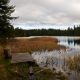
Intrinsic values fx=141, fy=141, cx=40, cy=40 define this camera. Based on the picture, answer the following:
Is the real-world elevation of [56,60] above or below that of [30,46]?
below

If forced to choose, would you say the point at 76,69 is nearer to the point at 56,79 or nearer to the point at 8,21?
the point at 56,79

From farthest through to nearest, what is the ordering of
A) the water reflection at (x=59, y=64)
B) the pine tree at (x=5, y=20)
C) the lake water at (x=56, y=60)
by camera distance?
the pine tree at (x=5, y=20) → the lake water at (x=56, y=60) → the water reflection at (x=59, y=64)

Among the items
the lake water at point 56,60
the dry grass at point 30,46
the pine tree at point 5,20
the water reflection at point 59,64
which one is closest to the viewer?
the water reflection at point 59,64

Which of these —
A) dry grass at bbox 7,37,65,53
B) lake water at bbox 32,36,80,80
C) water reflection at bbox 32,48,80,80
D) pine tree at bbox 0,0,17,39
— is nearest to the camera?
water reflection at bbox 32,48,80,80

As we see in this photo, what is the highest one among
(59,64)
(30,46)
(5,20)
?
(5,20)

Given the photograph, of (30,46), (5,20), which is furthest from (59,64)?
(5,20)

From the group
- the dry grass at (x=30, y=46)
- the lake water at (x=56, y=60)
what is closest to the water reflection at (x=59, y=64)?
the lake water at (x=56, y=60)

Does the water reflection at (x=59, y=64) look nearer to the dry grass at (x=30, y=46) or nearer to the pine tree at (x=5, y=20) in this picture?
the dry grass at (x=30, y=46)

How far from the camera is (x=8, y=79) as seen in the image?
7.21m

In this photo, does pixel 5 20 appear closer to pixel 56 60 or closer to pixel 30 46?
pixel 30 46

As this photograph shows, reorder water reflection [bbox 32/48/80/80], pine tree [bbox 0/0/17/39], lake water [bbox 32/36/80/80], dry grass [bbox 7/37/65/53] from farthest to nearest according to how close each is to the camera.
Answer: pine tree [bbox 0/0/17/39] < dry grass [bbox 7/37/65/53] < lake water [bbox 32/36/80/80] < water reflection [bbox 32/48/80/80]

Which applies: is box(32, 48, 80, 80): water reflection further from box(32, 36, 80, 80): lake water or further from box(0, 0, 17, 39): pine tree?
box(0, 0, 17, 39): pine tree

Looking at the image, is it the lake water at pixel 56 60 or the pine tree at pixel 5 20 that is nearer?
the lake water at pixel 56 60

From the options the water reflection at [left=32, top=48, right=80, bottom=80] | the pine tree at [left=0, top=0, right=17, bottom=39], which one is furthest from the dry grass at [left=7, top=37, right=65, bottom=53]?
the water reflection at [left=32, top=48, right=80, bottom=80]
